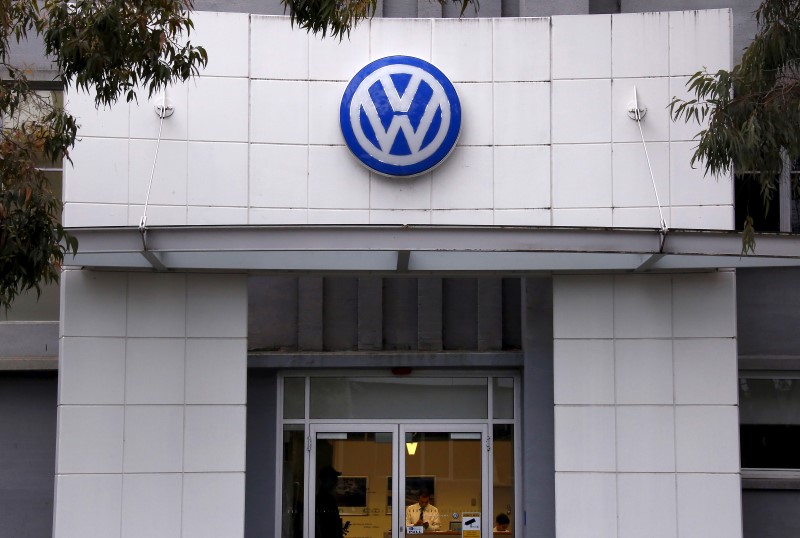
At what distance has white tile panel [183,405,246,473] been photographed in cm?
1228

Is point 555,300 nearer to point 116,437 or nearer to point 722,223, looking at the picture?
point 722,223

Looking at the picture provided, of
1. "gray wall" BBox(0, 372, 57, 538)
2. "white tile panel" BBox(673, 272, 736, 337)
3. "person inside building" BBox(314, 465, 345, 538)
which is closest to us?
"white tile panel" BBox(673, 272, 736, 337)

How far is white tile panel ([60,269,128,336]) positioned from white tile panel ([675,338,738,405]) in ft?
20.5

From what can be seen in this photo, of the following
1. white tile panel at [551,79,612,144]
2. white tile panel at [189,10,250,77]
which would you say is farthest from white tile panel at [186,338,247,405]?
white tile panel at [551,79,612,144]

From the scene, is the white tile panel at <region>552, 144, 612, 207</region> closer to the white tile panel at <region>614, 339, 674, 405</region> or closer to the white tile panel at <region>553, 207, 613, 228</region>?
the white tile panel at <region>553, 207, 613, 228</region>

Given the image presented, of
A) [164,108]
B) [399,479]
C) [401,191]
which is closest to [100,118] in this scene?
[164,108]

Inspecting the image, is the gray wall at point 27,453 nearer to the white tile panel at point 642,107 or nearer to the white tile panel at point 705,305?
the white tile panel at point 642,107

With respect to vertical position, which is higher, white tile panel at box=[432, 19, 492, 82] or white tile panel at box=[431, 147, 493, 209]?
white tile panel at box=[432, 19, 492, 82]

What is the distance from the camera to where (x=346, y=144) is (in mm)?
12641

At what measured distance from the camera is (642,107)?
12.6 metres

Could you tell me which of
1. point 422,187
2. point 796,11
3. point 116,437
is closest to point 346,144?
point 422,187

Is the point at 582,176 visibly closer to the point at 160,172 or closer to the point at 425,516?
the point at 160,172

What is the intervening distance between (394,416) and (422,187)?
3.31 m

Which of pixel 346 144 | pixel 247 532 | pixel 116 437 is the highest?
pixel 346 144
